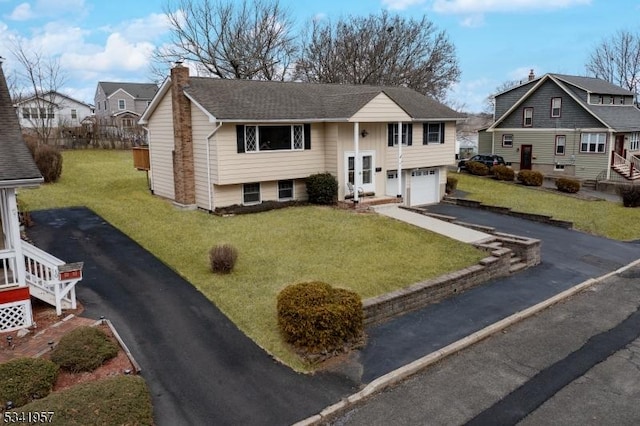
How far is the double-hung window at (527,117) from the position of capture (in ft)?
143

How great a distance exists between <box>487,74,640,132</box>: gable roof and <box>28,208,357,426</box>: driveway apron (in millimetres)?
37142

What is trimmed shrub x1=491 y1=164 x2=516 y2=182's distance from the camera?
3681 centimetres

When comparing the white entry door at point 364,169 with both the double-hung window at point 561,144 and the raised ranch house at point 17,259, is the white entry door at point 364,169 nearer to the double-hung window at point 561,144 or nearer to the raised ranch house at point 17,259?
the raised ranch house at point 17,259

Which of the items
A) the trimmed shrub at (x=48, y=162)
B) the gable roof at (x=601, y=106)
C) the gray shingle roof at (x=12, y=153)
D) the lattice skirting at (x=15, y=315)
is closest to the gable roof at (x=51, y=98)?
the trimmed shrub at (x=48, y=162)

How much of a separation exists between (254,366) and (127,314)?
12.3ft

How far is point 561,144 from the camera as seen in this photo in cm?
4159

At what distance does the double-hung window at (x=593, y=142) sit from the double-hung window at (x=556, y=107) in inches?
108

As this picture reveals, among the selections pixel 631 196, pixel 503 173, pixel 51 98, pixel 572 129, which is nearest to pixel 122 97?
pixel 51 98

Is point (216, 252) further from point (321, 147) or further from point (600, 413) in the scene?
point (321, 147)

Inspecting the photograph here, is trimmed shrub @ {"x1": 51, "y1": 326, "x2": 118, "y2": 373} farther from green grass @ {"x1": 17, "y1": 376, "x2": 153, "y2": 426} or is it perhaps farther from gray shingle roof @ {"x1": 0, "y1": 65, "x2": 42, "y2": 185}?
gray shingle roof @ {"x1": 0, "y1": 65, "x2": 42, "y2": 185}

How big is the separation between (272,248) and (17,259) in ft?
25.2

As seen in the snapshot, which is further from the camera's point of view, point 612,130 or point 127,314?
point 612,130

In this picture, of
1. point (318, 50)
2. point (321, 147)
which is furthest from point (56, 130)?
point (321, 147)

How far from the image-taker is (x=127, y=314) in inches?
456
